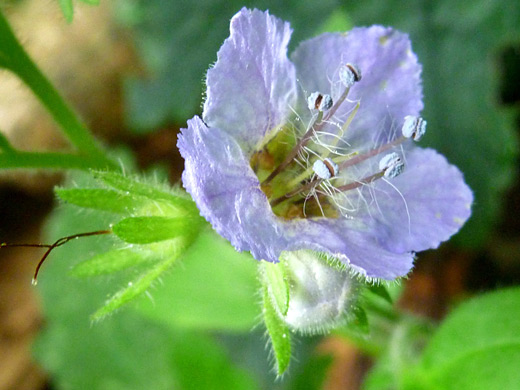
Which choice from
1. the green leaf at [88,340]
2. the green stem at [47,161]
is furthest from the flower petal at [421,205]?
the green leaf at [88,340]

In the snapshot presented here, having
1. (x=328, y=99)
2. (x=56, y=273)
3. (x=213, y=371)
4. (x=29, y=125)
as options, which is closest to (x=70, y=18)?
(x=328, y=99)

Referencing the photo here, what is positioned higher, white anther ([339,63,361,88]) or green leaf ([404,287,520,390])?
white anther ([339,63,361,88])

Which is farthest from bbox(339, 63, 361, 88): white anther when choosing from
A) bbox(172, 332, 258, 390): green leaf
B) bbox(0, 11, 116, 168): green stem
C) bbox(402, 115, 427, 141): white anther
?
bbox(172, 332, 258, 390): green leaf

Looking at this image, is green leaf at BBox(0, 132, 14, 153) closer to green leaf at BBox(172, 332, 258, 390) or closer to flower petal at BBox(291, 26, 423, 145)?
flower petal at BBox(291, 26, 423, 145)

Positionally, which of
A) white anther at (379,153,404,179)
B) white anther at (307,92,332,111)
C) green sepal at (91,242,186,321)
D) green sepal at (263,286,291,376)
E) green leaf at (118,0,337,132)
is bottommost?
green leaf at (118,0,337,132)

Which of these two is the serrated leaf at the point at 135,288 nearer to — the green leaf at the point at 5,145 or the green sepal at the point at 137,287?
the green sepal at the point at 137,287

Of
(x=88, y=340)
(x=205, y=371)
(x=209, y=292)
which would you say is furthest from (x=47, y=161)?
(x=88, y=340)

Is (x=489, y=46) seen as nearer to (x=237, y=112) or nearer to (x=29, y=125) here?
(x=237, y=112)
